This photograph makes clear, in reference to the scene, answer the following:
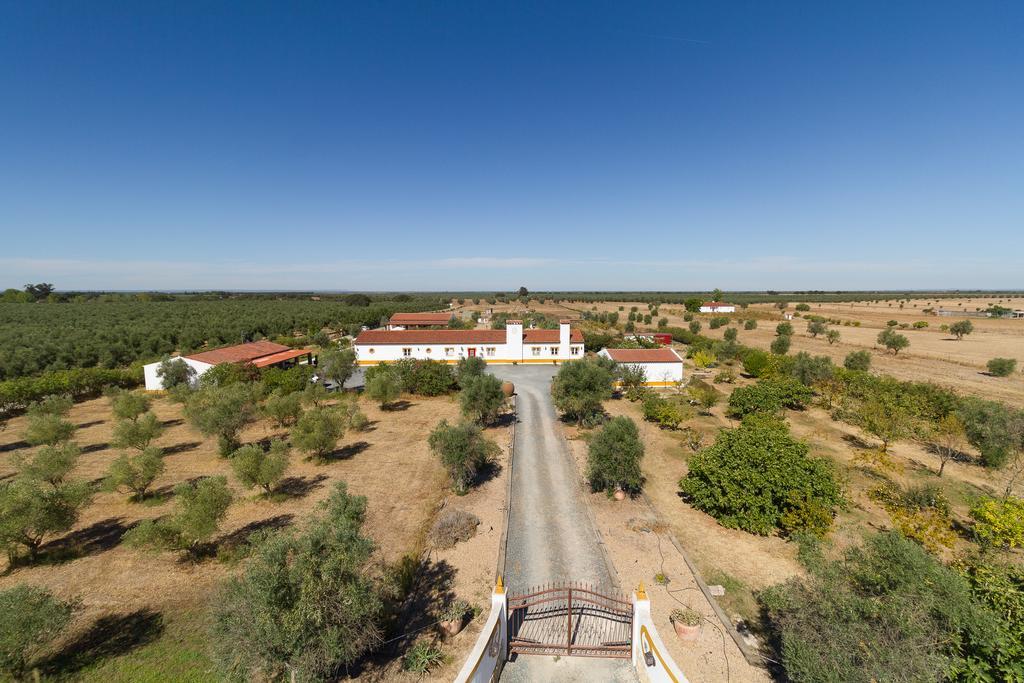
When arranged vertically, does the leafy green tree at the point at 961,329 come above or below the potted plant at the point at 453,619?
above

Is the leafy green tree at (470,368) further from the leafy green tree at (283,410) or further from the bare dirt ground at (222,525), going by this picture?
the leafy green tree at (283,410)

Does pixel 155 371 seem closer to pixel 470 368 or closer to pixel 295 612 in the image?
pixel 470 368

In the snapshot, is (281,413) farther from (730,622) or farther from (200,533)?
(730,622)

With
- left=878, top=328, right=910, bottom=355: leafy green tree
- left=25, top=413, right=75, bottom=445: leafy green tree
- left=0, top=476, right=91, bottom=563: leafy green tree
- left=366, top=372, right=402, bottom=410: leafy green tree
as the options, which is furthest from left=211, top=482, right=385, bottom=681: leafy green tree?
left=878, top=328, right=910, bottom=355: leafy green tree

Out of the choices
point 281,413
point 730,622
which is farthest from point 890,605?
point 281,413

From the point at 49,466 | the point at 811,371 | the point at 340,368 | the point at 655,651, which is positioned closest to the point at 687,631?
the point at 655,651

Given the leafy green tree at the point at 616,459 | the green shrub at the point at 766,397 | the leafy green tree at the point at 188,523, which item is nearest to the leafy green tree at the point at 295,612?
the leafy green tree at the point at 188,523
